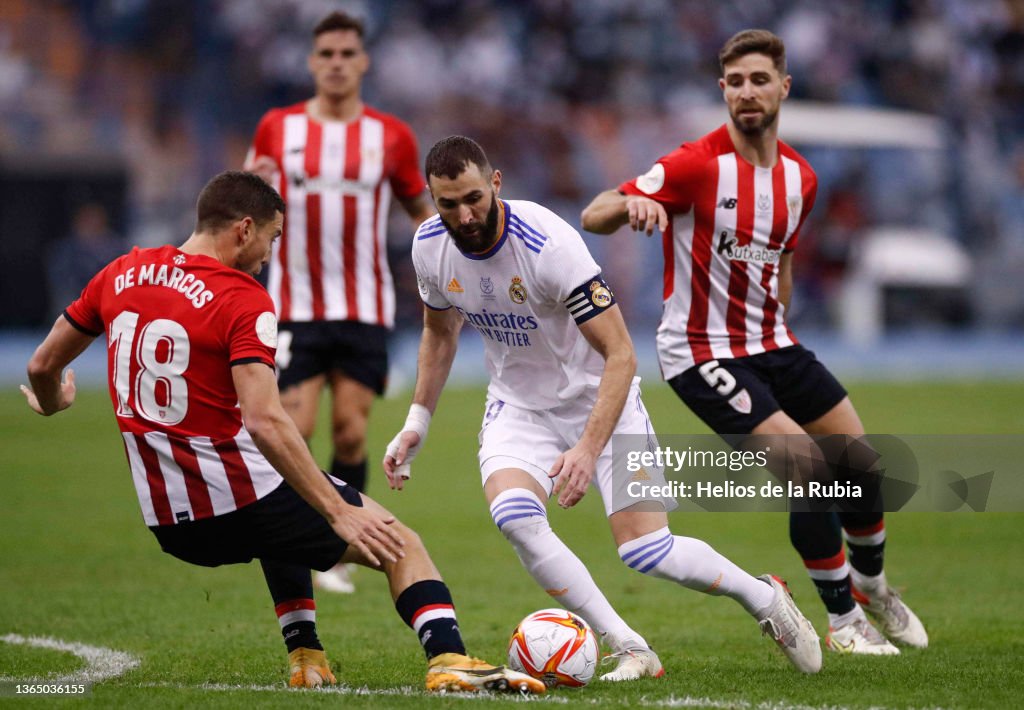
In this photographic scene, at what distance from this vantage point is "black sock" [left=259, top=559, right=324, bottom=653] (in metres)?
5.43

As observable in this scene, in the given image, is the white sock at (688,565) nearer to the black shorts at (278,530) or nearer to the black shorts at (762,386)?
the black shorts at (762,386)

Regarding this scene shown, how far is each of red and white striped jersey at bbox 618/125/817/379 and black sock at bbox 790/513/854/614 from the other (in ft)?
2.62

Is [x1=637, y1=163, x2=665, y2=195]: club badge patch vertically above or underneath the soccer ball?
above

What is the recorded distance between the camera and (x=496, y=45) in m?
24.1

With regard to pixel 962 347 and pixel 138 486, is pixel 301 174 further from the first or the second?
pixel 962 347

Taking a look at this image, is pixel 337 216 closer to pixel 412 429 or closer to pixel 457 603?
pixel 457 603

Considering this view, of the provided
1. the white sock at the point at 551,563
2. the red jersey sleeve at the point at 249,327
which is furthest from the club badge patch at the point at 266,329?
the white sock at the point at 551,563

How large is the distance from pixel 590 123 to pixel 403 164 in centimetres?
1546

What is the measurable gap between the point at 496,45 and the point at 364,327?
1661cm

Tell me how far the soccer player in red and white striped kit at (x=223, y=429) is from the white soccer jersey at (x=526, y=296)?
0.75 metres

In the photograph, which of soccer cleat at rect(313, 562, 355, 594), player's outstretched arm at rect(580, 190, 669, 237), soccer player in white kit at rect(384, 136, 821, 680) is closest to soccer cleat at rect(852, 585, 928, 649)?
soccer player in white kit at rect(384, 136, 821, 680)

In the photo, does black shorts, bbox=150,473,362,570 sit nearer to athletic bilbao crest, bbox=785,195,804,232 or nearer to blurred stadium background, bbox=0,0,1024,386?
athletic bilbao crest, bbox=785,195,804,232

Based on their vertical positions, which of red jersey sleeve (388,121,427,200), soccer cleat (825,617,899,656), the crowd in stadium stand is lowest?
soccer cleat (825,617,899,656)

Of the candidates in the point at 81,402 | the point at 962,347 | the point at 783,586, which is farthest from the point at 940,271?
the point at 783,586
